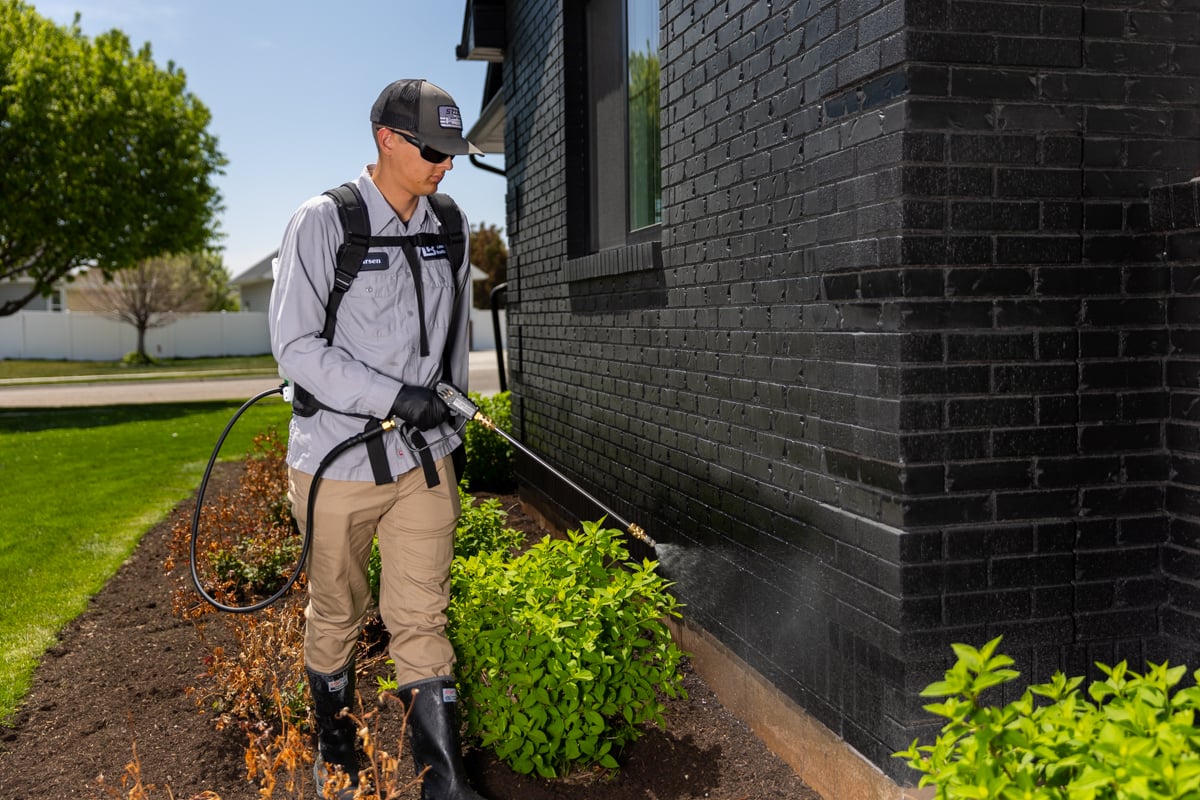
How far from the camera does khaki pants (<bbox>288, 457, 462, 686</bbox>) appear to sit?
336 cm

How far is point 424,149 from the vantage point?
326 centimetres

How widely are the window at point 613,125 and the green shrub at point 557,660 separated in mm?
2147

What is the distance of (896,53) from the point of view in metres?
2.69

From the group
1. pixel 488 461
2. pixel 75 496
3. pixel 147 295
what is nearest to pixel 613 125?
pixel 488 461

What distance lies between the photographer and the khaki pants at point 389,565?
3.36 m

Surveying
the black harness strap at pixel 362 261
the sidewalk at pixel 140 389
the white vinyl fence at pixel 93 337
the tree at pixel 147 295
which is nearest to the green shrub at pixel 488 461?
the black harness strap at pixel 362 261

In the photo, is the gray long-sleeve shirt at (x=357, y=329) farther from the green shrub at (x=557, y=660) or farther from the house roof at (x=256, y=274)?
the house roof at (x=256, y=274)

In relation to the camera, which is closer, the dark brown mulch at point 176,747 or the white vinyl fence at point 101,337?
the dark brown mulch at point 176,747

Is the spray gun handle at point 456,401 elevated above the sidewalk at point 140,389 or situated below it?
above

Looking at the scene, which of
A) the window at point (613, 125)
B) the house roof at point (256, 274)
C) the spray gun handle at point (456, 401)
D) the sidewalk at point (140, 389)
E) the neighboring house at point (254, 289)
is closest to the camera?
the spray gun handle at point (456, 401)

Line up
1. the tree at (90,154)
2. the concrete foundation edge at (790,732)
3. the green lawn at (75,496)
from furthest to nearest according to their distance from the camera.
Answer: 1. the tree at (90,154)
2. the green lawn at (75,496)
3. the concrete foundation edge at (790,732)

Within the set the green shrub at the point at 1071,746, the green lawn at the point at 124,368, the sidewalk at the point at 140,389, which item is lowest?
the sidewalk at the point at 140,389

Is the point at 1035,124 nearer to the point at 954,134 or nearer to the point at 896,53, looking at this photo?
the point at 954,134

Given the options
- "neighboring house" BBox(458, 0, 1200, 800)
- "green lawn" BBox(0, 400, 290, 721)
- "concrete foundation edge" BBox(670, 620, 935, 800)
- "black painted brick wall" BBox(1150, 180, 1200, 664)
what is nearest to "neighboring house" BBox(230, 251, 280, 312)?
"green lawn" BBox(0, 400, 290, 721)
